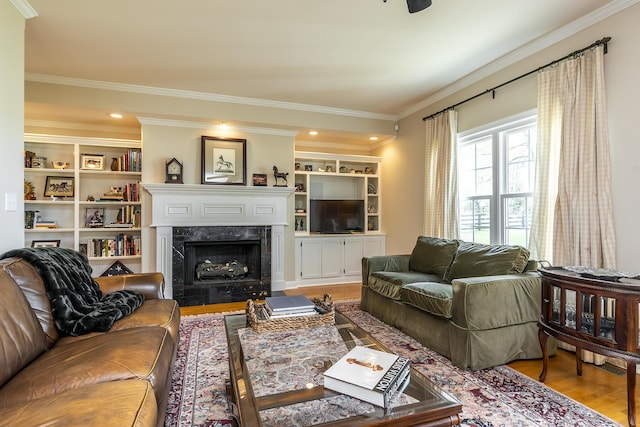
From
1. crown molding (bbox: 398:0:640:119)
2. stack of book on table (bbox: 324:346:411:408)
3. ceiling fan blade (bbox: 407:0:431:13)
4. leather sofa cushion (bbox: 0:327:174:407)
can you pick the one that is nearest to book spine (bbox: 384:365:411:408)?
stack of book on table (bbox: 324:346:411:408)

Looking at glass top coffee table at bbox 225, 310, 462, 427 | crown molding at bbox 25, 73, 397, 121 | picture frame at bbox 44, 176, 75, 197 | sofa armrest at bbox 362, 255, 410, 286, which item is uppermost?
crown molding at bbox 25, 73, 397, 121

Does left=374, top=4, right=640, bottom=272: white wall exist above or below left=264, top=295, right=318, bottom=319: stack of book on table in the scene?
above

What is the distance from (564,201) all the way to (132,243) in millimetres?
4911

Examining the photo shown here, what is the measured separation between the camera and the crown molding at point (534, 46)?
8.11 ft

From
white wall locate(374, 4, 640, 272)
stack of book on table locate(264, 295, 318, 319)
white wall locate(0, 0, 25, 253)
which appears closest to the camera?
stack of book on table locate(264, 295, 318, 319)

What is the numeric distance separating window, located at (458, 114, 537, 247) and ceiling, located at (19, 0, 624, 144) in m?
0.78

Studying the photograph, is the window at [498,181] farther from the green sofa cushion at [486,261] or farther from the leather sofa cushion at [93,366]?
the leather sofa cushion at [93,366]

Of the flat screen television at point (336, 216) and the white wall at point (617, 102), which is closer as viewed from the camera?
the white wall at point (617, 102)

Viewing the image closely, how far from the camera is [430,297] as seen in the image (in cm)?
258

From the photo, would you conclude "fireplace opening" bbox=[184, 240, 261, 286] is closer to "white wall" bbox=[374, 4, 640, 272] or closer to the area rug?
the area rug

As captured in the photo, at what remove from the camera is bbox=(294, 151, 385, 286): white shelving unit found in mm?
5180

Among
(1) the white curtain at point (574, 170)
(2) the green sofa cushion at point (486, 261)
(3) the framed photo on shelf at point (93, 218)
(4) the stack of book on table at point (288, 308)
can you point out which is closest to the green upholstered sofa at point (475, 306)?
(2) the green sofa cushion at point (486, 261)

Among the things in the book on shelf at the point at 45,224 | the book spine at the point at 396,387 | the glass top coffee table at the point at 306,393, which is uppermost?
the book on shelf at the point at 45,224

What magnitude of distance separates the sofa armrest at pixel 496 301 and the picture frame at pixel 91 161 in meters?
4.62
